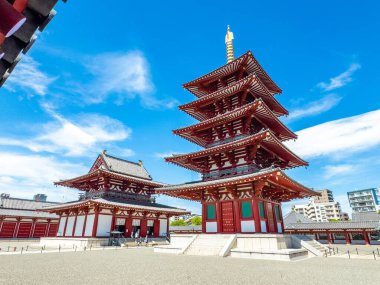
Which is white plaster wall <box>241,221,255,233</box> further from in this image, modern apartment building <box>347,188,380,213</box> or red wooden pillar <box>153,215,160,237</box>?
modern apartment building <box>347,188,380,213</box>

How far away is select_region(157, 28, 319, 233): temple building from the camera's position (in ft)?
58.0

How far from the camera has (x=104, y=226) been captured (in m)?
27.3

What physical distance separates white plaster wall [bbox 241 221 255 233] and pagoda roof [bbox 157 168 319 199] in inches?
120

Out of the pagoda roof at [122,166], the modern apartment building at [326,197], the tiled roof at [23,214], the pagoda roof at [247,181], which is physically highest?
the modern apartment building at [326,197]

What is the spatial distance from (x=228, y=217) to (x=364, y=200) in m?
151

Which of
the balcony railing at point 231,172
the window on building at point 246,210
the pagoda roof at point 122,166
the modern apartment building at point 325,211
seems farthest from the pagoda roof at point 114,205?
the modern apartment building at point 325,211

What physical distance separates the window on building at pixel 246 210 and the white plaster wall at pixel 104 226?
55.9ft

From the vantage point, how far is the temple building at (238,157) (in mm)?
17672

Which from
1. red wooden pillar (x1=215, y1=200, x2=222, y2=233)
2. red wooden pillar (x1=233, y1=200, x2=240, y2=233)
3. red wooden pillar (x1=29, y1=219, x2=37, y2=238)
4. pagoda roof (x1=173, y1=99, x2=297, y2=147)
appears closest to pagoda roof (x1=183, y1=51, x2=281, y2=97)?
pagoda roof (x1=173, y1=99, x2=297, y2=147)

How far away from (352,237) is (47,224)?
179 feet

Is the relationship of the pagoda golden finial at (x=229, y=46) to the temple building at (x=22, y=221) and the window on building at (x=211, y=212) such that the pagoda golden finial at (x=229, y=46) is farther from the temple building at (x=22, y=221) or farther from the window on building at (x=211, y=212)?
the temple building at (x=22, y=221)

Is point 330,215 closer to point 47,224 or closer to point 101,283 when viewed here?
point 47,224

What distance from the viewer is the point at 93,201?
81.7 feet

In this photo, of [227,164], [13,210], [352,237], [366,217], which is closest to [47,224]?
[13,210]
